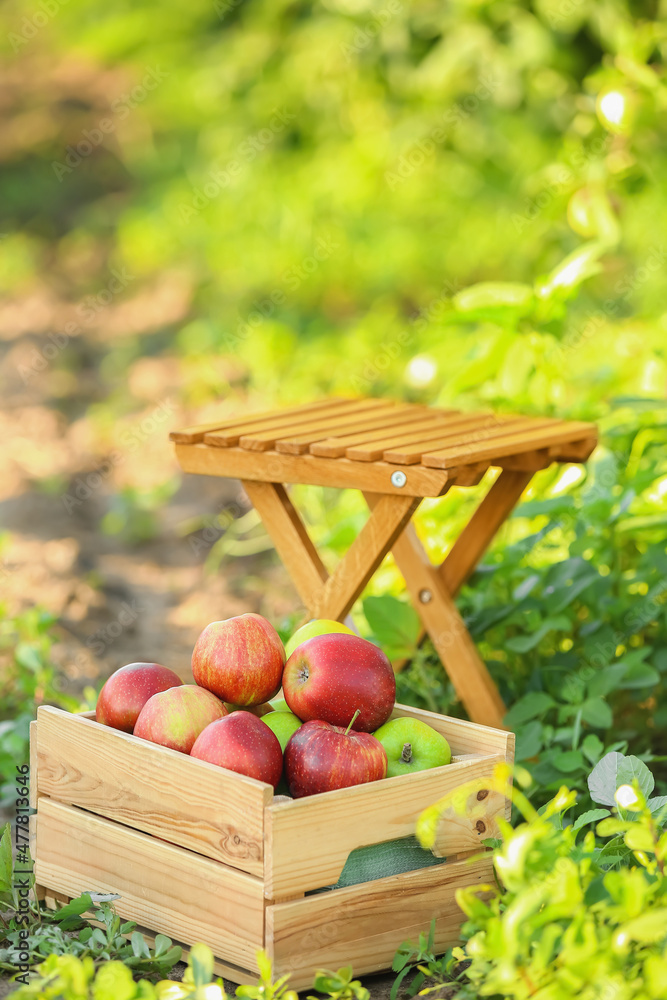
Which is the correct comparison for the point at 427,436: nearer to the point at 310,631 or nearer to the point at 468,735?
the point at 310,631

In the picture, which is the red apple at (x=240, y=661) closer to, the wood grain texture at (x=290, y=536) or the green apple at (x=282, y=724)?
the green apple at (x=282, y=724)

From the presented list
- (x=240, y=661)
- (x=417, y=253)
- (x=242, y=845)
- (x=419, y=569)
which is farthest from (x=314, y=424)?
(x=417, y=253)

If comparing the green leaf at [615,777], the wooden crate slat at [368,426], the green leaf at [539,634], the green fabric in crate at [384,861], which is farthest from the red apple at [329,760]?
the green leaf at [539,634]

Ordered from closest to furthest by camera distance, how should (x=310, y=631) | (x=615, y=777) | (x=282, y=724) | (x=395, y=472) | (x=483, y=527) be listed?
(x=615, y=777) < (x=282, y=724) < (x=310, y=631) < (x=395, y=472) < (x=483, y=527)

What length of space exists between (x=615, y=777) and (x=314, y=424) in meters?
1.12

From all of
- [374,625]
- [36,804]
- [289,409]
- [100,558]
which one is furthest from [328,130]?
[36,804]

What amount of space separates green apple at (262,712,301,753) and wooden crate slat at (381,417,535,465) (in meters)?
0.57

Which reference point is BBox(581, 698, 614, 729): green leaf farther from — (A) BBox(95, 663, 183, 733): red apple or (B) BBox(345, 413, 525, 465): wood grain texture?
(A) BBox(95, 663, 183, 733): red apple

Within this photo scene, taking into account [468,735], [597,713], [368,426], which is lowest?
[468,735]

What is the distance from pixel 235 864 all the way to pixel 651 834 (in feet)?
1.92

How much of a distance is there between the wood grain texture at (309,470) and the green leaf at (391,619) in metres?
0.36

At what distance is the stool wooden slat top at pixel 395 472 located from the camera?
2326 mm

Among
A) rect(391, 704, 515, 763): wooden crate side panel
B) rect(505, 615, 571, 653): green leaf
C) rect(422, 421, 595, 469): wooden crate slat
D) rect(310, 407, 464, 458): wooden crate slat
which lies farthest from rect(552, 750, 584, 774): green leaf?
rect(310, 407, 464, 458): wooden crate slat

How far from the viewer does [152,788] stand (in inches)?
72.2
